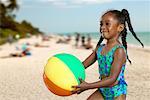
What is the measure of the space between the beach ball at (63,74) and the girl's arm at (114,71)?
0.79 ft

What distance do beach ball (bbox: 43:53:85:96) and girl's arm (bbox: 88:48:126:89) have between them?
0.24 meters

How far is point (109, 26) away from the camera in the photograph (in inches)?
173

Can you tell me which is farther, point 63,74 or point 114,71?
point 63,74

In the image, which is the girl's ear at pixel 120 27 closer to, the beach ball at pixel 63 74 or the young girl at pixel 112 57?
the young girl at pixel 112 57

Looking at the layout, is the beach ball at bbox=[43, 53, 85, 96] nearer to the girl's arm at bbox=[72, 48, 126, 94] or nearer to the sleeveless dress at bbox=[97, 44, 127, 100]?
the girl's arm at bbox=[72, 48, 126, 94]

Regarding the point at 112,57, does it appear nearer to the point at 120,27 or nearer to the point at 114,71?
the point at 114,71

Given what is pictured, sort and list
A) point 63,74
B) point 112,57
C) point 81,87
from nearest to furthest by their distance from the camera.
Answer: point 81,87 → point 112,57 → point 63,74

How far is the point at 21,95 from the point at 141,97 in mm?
2673

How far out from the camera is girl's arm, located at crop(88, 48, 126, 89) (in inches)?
168

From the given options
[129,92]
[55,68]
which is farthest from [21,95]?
[55,68]

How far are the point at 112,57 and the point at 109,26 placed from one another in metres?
0.34

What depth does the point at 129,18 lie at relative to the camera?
4.57 m

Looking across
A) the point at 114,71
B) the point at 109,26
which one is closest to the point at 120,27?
the point at 109,26

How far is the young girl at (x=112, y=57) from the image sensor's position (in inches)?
169
